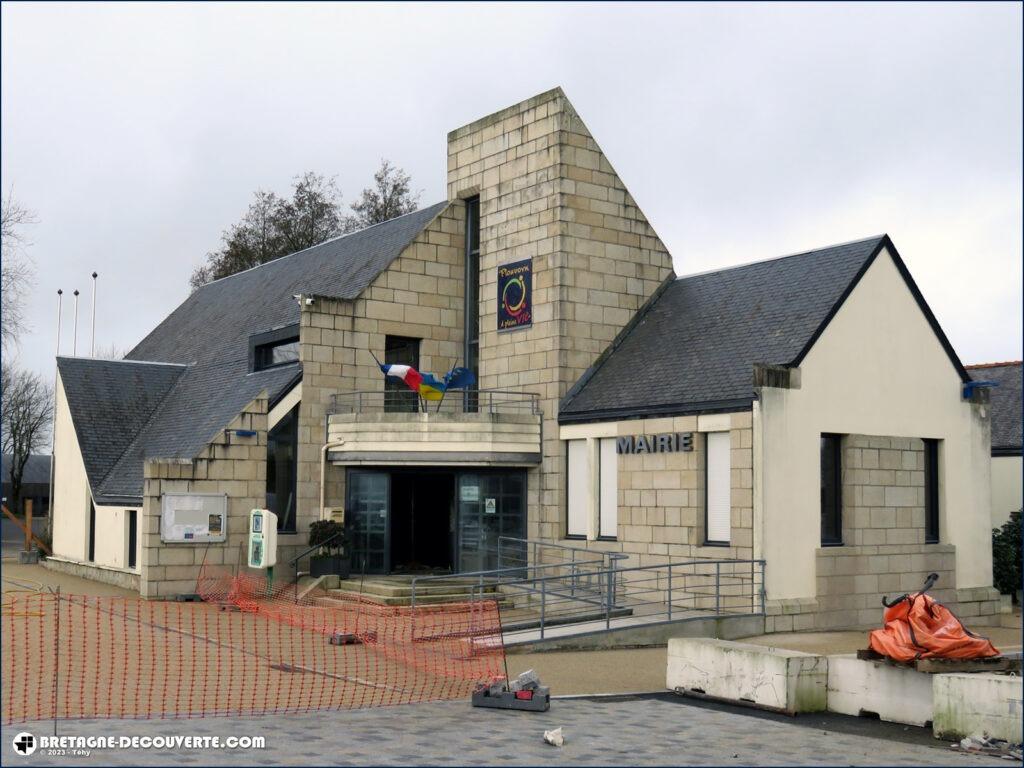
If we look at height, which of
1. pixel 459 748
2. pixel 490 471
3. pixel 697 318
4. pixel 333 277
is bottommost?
pixel 459 748

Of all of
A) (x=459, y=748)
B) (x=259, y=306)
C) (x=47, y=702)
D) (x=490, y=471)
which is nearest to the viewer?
(x=459, y=748)

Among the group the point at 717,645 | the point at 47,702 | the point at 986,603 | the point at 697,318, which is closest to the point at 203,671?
the point at 47,702

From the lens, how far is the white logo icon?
30.4 ft

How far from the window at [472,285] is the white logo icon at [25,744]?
1870cm

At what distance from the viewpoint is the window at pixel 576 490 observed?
77.0 ft

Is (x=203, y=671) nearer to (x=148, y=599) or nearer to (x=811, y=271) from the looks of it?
(x=148, y=599)

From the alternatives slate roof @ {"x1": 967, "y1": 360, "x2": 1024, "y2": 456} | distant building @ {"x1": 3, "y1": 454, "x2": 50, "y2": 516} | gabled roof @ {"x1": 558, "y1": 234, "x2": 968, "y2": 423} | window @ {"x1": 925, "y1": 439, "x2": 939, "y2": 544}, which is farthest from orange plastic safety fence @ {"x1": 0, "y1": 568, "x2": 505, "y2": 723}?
distant building @ {"x1": 3, "y1": 454, "x2": 50, "y2": 516}

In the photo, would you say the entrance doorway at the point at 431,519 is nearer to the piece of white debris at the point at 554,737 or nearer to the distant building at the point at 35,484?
the piece of white debris at the point at 554,737

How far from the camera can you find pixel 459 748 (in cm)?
1025

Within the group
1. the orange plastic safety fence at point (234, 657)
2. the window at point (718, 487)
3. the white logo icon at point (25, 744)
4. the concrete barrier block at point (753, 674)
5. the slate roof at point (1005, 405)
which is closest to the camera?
the white logo icon at point (25, 744)

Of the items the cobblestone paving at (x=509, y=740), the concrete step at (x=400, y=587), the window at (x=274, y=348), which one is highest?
the window at (x=274, y=348)

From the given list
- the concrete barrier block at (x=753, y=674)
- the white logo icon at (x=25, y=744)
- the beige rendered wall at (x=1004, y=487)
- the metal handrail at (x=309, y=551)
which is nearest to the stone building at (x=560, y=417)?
the metal handrail at (x=309, y=551)

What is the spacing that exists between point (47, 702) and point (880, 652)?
8776 millimetres

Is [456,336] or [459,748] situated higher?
[456,336]
